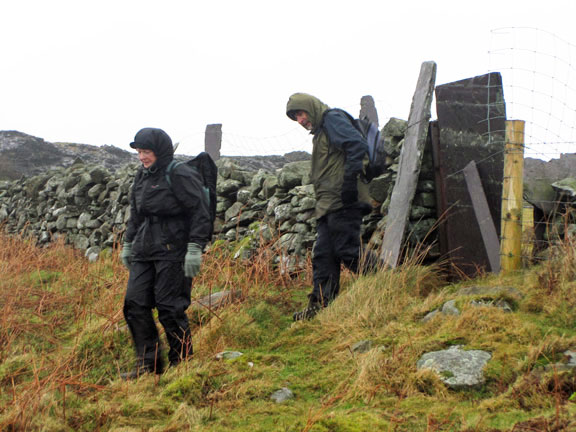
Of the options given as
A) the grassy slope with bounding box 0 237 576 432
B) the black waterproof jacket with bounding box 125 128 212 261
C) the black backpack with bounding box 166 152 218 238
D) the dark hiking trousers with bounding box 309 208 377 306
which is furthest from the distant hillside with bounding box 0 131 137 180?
the black waterproof jacket with bounding box 125 128 212 261

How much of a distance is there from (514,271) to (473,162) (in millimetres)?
1303

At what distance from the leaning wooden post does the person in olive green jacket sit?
1360 millimetres

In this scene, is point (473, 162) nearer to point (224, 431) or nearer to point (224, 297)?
point (224, 297)

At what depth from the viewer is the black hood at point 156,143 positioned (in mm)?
4141

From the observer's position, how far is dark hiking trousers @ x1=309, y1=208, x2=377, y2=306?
5035mm

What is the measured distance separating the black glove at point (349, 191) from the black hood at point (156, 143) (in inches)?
58.2

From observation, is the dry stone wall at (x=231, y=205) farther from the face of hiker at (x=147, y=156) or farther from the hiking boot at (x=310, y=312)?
the face of hiker at (x=147, y=156)

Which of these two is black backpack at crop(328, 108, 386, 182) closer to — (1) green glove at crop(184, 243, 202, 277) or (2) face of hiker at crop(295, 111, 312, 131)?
(2) face of hiker at crop(295, 111, 312, 131)

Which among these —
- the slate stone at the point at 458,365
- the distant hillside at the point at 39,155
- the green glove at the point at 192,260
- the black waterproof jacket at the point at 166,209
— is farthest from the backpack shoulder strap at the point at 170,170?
the distant hillside at the point at 39,155

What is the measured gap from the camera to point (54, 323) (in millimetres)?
5723

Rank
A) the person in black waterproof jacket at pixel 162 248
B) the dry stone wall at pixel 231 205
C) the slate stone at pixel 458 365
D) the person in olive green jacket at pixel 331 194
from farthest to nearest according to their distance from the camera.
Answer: the dry stone wall at pixel 231 205
the person in olive green jacket at pixel 331 194
the person in black waterproof jacket at pixel 162 248
the slate stone at pixel 458 365

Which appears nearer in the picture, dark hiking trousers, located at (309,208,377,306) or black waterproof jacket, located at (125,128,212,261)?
black waterproof jacket, located at (125,128,212,261)

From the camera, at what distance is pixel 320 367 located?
404 cm

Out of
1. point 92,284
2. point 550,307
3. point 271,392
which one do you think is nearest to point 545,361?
point 550,307
